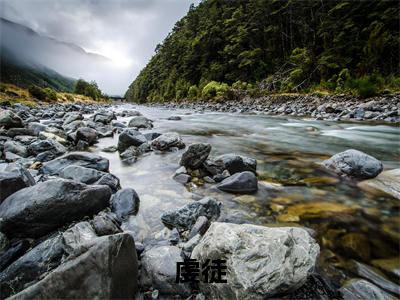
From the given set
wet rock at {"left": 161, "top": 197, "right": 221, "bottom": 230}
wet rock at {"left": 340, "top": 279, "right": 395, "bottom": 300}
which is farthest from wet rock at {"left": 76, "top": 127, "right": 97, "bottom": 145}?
wet rock at {"left": 340, "top": 279, "right": 395, "bottom": 300}

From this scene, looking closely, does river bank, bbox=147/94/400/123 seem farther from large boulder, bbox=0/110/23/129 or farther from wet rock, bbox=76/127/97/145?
large boulder, bbox=0/110/23/129

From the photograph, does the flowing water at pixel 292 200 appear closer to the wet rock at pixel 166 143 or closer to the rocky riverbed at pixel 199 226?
the rocky riverbed at pixel 199 226

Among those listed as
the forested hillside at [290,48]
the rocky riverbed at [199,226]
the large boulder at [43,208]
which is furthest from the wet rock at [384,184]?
the forested hillside at [290,48]

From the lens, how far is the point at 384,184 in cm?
375

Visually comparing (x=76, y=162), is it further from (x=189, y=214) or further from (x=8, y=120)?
(x=8, y=120)

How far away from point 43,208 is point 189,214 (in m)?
1.38

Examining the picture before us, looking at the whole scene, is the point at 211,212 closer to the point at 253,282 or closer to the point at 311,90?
the point at 253,282

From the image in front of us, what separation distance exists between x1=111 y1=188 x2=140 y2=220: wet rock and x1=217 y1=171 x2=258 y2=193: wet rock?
1.29 meters

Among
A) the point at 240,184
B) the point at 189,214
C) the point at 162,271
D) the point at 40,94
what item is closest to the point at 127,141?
the point at 240,184

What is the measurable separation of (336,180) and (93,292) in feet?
12.7

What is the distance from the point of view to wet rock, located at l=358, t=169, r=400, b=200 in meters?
3.56

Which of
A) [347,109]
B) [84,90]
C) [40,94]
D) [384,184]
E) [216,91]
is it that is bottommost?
[84,90]

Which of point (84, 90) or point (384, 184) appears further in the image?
point (84, 90)

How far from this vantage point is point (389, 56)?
20062mm
